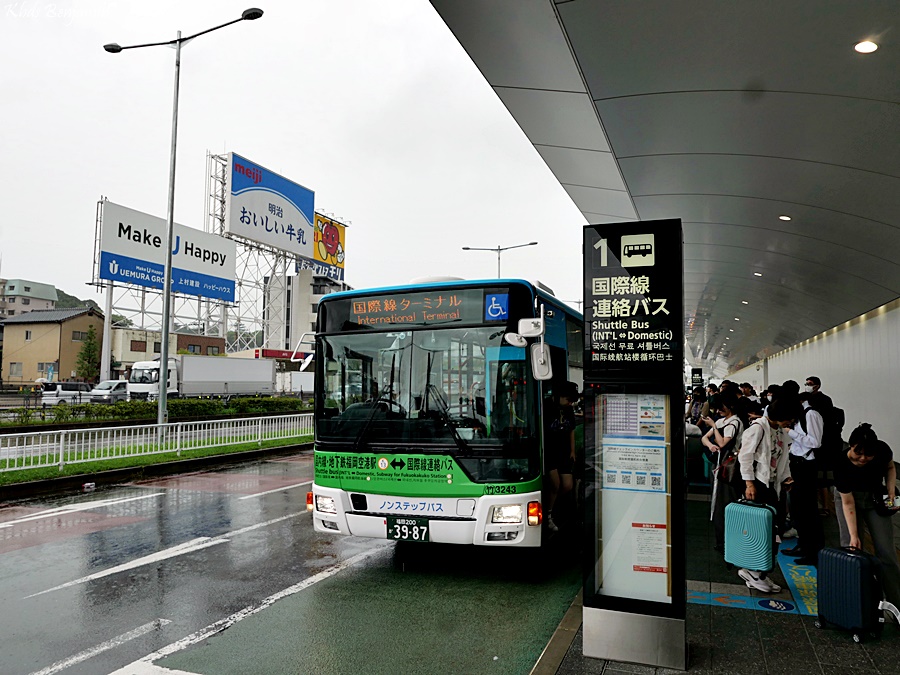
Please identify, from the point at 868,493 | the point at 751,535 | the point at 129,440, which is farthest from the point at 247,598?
the point at 129,440

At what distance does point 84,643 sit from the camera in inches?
191

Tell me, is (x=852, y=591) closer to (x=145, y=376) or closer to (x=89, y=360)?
(x=145, y=376)

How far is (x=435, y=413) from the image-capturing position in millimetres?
6242

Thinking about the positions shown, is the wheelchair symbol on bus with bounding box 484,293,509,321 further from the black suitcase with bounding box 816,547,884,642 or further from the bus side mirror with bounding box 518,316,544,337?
the black suitcase with bounding box 816,547,884,642

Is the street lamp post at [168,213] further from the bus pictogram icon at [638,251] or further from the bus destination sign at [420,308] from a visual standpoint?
the bus pictogram icon at [638,251]

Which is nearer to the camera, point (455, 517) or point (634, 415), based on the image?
point (634, 415)

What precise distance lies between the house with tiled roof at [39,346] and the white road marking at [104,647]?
62.0m

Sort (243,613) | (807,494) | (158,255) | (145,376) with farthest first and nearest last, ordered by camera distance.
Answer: (145,376) < (158,255) < (807,494) < (243,613)

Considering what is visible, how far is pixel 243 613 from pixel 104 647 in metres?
1.08

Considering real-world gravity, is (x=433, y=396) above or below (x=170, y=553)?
above

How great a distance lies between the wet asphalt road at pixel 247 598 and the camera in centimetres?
464

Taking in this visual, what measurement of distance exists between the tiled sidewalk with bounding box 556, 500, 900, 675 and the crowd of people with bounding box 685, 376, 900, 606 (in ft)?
2.33

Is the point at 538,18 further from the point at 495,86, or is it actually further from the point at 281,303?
the point at 281,303

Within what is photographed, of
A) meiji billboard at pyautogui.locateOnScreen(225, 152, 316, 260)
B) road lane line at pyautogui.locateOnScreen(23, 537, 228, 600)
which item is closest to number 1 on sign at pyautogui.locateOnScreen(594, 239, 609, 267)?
road lane line at pyautogui.locateOnScreen(23, 537, 228, 600)
